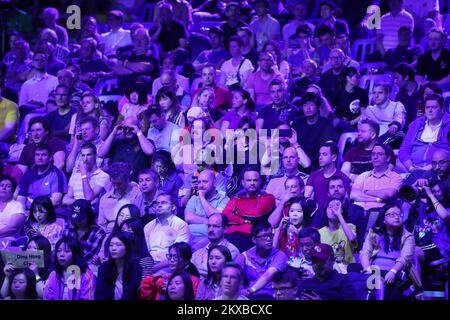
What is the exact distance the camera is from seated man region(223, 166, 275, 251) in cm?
830

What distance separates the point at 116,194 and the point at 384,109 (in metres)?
2.19

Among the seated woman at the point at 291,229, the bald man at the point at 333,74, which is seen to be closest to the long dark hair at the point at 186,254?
the seated woman at the point at 291,229

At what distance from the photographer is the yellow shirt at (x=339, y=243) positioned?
8078mm

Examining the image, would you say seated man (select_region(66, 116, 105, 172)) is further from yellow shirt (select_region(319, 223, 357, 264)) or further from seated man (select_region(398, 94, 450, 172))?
seated man (select_region(398, 94, 450, 172))

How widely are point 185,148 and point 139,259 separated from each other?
1.10m

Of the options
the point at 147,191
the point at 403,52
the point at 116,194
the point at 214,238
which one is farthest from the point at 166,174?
the point at 403,52

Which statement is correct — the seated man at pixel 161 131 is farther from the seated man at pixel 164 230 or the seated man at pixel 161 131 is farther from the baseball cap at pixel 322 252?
the baseball cap at pixel 322 252

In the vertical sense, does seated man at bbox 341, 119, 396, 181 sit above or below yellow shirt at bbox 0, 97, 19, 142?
below

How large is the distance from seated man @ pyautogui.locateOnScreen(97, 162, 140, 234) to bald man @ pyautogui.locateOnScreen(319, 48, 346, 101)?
178 centimetres

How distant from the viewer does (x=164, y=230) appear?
8375 millimetres

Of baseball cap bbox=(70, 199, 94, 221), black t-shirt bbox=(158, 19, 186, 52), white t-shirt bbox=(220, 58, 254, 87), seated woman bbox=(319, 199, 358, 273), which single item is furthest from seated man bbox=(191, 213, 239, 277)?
black t-shirt bbox=(158, 19, 186, 52)

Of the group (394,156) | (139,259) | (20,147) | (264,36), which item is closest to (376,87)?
(394,156)

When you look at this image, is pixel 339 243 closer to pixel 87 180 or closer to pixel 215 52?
pixel 87 180
